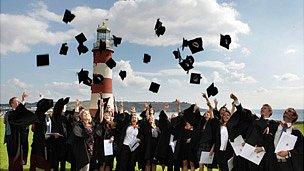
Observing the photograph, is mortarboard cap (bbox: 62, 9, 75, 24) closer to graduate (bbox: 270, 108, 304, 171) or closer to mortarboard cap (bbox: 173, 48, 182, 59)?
mortarboard cap (bbox: 173, 48, 182, 59)

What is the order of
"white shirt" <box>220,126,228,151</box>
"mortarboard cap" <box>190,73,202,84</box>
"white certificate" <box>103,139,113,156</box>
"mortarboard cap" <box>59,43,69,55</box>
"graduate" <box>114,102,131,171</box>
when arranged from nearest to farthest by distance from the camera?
1. "white shirt" <box>220,126,228,151</box>
2. "white certificate" <box>103,139,113,156</box>
3. "graduate" <box>114,102,131,171</box>
4. "mortarboard cap" <box>190,73,202,84</box>
5. "mortarboard cap" <box>59,43,69,55</box>

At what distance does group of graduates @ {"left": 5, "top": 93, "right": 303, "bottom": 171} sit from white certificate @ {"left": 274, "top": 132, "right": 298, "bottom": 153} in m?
0.69

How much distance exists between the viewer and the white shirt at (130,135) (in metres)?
8.78

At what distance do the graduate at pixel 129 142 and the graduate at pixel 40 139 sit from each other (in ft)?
4.77

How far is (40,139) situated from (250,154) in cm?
397

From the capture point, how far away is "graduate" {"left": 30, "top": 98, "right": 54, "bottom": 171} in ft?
28.3

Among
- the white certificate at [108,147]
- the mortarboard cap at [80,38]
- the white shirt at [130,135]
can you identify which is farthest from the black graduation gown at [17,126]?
the mortarboard cap at [80,38]

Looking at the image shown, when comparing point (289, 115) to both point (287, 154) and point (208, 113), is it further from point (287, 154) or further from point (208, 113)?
point (208, 113)

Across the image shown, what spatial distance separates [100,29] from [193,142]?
19630 mm

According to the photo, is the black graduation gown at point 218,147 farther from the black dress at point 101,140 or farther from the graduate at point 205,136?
the black dress at point 101,140

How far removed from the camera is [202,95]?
823 cm

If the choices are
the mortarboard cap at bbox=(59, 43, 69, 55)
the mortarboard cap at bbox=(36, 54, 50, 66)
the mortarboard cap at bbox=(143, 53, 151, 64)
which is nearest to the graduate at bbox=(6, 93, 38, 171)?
the mortarboard cap at bbox=(36, 54, 50, 66)

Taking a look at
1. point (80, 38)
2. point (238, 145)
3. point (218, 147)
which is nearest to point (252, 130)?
point (238, 145)

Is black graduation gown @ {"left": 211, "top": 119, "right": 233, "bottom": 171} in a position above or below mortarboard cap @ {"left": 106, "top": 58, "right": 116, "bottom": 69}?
below
